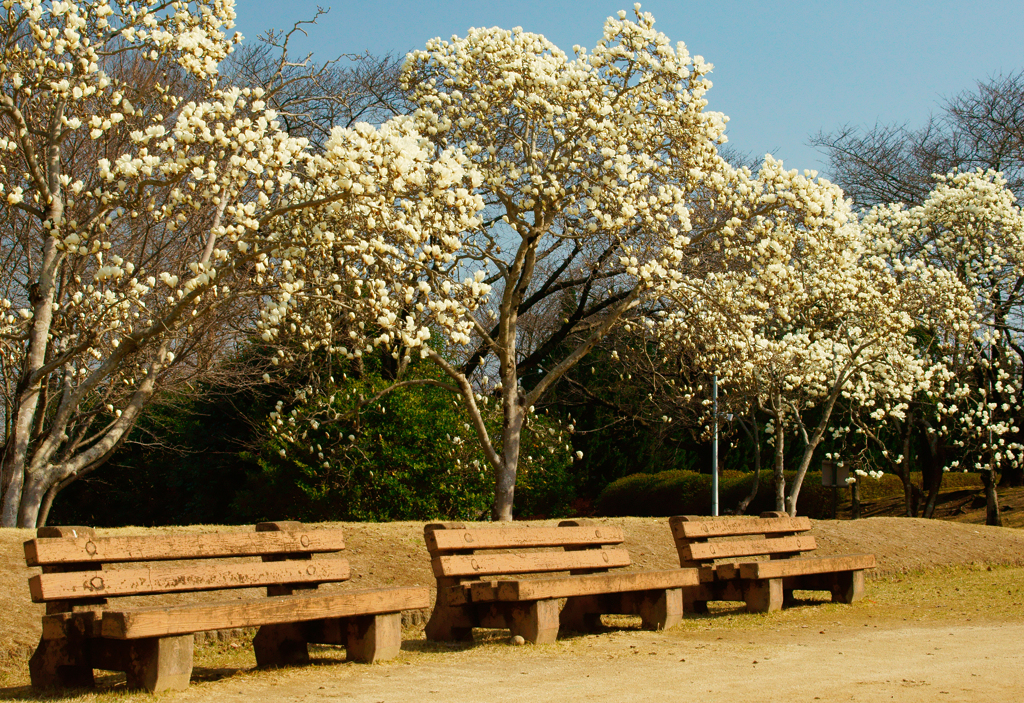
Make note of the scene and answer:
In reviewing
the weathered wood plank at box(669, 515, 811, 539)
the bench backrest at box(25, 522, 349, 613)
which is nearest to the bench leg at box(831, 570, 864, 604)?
the weathered wood plank at box(669, 515, 811, 539)

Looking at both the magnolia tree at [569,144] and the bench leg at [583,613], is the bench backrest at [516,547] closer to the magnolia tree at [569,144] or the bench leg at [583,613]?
the bench leg at [583,613]

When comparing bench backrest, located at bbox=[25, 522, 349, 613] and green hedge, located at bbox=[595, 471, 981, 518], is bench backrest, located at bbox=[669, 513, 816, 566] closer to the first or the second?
bench backrest, located at bbox=[25, 522, 349, 613]

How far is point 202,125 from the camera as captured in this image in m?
7.18

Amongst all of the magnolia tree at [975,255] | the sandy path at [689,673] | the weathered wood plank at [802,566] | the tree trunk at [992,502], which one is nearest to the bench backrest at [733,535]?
the weathered wood plank at [802,566]

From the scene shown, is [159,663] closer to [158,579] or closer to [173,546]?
[158,579]

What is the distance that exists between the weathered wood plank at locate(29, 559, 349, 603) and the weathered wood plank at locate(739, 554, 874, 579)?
3.45m

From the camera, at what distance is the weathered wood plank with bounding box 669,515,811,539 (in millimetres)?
7141

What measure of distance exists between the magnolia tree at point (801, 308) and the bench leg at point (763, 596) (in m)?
4.30

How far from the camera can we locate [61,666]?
4.56 metres

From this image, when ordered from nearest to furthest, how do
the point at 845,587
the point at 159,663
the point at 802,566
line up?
the point at 159,663 < the point at 802,566 < the point at 845,587

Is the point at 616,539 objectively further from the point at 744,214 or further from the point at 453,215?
the point at 744,214

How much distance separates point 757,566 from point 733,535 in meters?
0.34

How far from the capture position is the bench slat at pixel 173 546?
4480 millimetres

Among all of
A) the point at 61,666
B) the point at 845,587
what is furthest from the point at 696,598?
the point at 61,666
